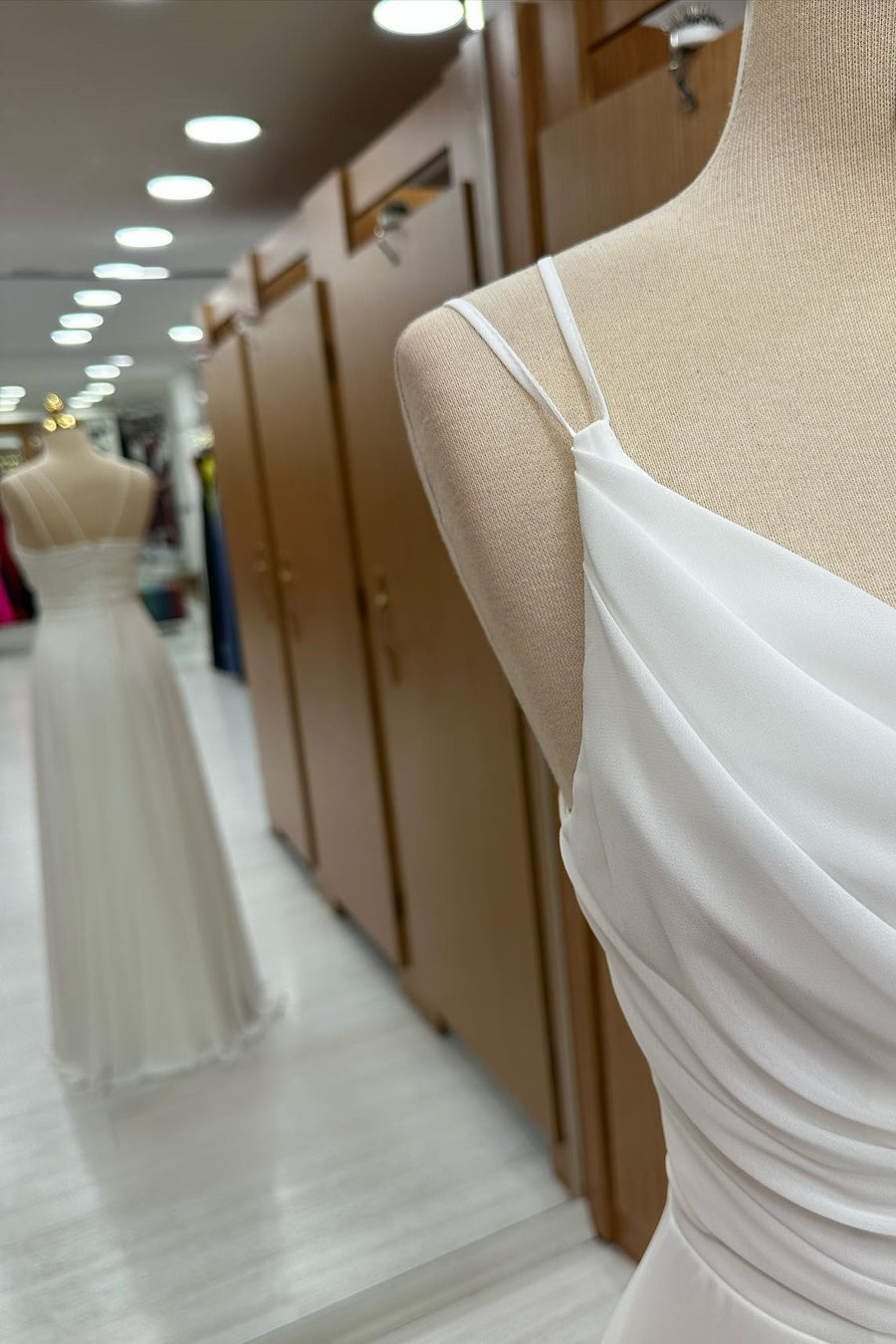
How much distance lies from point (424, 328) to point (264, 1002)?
178 cm

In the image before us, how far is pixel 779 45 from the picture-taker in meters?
0.63

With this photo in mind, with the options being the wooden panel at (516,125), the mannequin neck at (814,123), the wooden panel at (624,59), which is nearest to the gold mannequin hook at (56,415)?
the wooden panel at (516,125)

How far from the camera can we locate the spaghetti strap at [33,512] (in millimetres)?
1667

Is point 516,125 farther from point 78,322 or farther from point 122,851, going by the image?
point 122,851

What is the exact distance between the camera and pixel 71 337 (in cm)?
150

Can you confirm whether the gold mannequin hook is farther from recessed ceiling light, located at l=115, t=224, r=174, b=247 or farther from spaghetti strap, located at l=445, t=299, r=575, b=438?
spaghetti strap, located at l=445, t=299, r=575, b=438

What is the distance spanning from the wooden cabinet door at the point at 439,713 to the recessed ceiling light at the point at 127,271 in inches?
16.9

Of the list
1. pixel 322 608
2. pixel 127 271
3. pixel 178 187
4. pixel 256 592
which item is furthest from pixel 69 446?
pixel 322 608

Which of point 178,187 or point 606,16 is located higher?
point 606,16

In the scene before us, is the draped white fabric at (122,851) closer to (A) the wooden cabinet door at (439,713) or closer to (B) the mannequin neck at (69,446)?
(B) the mannequin neck at (69,446)

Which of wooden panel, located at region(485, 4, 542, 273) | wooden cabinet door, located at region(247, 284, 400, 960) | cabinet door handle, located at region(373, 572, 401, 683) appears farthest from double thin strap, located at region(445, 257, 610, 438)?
wooden cabinet door, located at region(247, 284, 400, 960)

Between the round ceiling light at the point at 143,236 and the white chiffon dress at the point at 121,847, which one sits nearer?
the round ceiling light at the point at 143,236

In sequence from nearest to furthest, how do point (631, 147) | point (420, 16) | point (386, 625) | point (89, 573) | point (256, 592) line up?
point (631, 147)
point (420, 16)
point (89, 573)
point (386, 625)
point (256, 592)

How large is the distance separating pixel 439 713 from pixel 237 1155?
889 mm
